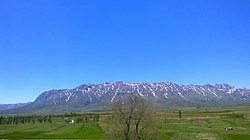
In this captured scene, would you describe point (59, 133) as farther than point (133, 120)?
Yes

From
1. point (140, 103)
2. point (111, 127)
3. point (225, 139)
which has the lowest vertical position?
point (225, 139)

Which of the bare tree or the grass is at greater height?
the bare tree

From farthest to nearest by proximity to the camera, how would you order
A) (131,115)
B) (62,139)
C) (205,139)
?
(62,139) → (205,139) → (131,115)

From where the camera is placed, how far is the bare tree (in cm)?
7706

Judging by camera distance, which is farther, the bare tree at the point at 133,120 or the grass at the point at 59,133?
the grass at the point at 59,133

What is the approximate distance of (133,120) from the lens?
77.1 metres

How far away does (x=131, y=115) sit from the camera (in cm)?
7675

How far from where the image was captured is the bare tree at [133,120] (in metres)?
77.1

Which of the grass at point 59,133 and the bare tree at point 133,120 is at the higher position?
the bare tree at point 133,120

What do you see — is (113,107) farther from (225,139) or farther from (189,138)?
(225,139)

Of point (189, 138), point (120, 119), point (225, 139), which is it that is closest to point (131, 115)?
point (120, 119)

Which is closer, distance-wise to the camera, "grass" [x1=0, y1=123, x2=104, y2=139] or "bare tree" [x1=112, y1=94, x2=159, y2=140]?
"bare tree" [x1=112, y1=94, x2=159, y2=140]

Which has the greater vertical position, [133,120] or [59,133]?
[133,120]

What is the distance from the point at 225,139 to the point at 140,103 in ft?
125
